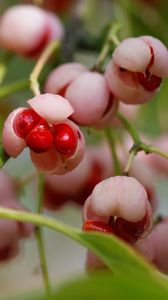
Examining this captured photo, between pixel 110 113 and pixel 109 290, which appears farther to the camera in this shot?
pixel 110 113

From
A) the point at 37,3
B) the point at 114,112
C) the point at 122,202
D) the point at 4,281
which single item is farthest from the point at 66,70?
the point at 4,281

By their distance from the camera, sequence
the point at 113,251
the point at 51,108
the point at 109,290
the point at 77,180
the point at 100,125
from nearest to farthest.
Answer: the point at 109,290
the point at 113,251
the point at 51,108
the point at 100,125
the point at 77,180

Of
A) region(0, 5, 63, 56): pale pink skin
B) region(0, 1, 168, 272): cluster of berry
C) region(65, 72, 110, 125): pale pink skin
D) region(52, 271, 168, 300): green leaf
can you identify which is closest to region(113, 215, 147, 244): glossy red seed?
region(0, 1, 168, 272): cluster of berry

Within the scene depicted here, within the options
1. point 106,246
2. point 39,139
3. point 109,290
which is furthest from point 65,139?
point 109,290

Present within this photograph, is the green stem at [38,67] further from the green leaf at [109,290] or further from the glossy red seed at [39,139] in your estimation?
the green leaf at [109,290]

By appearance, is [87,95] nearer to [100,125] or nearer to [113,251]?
[100,125]

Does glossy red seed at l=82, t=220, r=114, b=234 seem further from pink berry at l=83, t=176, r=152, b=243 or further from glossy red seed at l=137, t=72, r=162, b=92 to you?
glossy red seed at l=137, t=72, r=162, b=92
